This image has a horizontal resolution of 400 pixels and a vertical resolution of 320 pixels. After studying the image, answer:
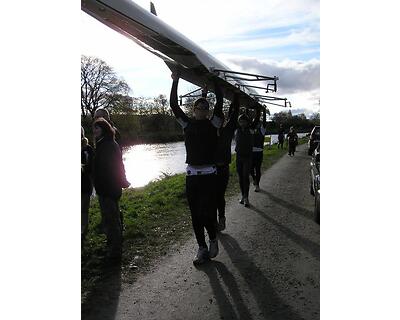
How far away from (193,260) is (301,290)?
1.00m

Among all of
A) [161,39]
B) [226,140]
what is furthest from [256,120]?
[161,39]

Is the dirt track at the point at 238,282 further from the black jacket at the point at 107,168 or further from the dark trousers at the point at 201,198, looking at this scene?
the black jacket at the point at 107,168

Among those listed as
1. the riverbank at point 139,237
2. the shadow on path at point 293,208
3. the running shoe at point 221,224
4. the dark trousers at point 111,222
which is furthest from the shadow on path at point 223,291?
the shadow on path at point 293,208

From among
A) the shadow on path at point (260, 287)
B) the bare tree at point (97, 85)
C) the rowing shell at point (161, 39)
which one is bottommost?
the shadow on path at point (260, 287)

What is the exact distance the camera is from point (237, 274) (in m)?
3.41

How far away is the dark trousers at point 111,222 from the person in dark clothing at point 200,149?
2.35 ft

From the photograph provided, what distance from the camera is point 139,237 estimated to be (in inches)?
181

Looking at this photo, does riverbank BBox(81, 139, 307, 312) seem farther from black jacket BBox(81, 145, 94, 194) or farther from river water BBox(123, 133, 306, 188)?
river water BBox(123, 133, 306, 188)

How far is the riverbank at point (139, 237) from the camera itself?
11.2 ft

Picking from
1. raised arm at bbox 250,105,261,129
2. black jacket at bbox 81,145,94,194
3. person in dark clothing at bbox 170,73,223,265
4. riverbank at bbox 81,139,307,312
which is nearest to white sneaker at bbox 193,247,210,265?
person in dark clothing at bbox 170,73,223,265

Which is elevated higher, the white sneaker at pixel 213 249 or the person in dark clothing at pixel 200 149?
the person in dark clothing at pixel 200 149

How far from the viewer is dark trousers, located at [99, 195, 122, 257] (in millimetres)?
3814

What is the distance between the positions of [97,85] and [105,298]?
1.49 metres
